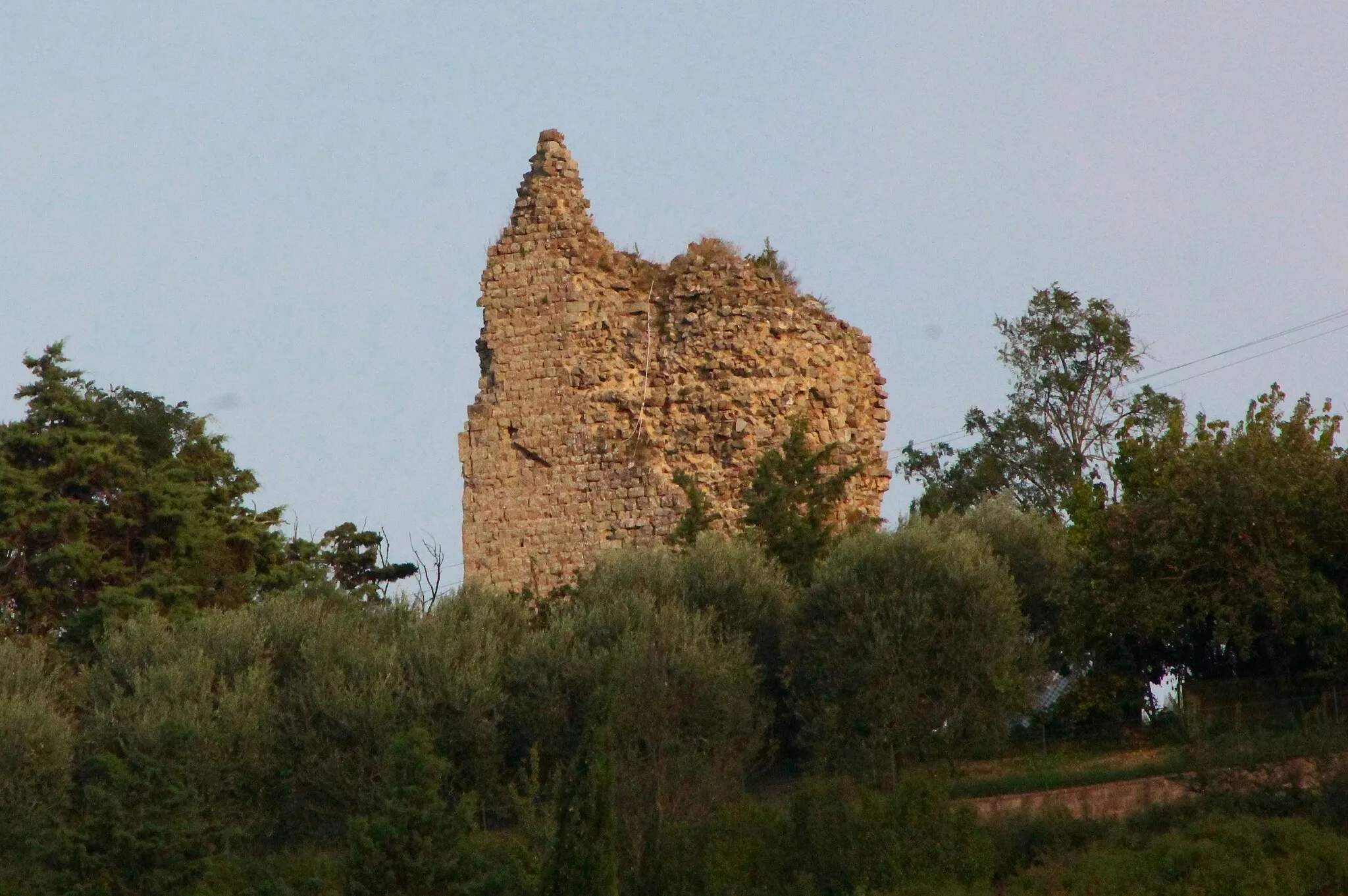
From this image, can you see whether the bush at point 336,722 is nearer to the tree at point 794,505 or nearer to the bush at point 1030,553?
the tree at point 794,505

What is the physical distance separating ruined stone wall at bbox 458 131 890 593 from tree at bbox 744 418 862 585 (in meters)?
0.63

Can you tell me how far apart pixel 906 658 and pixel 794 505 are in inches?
117

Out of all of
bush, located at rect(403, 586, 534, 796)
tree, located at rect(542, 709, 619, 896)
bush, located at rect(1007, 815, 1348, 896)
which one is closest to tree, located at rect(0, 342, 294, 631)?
bush, located at rect(403, 586, 534, 796)

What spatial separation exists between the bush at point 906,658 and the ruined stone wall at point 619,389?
295 cm

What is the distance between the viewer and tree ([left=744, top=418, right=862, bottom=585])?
76.5 feet

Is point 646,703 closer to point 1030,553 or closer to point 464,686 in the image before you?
point 464,686

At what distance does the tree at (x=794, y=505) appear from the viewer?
23312 mm

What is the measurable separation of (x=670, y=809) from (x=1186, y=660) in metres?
6.33

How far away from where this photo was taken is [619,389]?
24531 mm

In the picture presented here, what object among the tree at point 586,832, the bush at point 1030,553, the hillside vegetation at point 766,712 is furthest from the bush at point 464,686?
the bush at point 1030,553

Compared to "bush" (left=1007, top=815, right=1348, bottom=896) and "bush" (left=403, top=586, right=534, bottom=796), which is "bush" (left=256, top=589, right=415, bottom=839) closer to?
"bush" (left=403, top=586, right=534, bottom=796)

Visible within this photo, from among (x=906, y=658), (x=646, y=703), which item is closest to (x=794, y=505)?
(x=906, y=658)

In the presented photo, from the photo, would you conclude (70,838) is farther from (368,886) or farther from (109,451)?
(109,451)

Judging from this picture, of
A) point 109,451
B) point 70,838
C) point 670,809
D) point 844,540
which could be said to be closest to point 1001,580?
point 844,540
